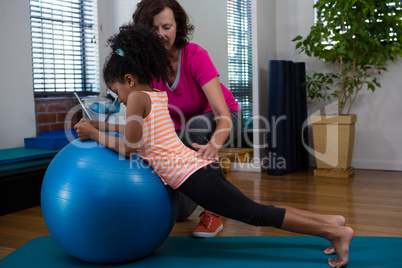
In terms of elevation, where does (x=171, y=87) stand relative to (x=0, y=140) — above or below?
above

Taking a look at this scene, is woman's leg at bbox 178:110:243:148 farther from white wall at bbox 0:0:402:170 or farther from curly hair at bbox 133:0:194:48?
white wall at bbox 0:0:402:170

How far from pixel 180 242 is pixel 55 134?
1642 millimetres

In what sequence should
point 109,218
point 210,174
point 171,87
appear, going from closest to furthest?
point 109,218 < point 210,174 < point 171,87

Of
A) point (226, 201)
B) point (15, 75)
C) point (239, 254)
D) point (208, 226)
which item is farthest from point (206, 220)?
point (15, 75)

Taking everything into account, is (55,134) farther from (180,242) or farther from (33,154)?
(180,242)

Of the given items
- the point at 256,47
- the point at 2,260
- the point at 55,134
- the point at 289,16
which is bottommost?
the point at 2,260

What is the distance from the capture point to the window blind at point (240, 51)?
12.0 ft

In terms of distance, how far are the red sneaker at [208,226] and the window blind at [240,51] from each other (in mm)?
1730

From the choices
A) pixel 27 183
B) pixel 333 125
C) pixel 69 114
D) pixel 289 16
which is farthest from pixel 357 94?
pixel 27 183

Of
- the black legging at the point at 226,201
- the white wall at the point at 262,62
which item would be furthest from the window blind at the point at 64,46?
the black legging at the point at 226,201

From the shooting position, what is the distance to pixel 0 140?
9.68ft

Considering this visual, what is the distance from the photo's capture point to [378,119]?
366cm

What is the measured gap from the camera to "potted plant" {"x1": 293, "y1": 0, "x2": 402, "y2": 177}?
3.26m

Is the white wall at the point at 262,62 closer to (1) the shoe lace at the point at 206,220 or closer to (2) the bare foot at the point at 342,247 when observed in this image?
(1) the shoe lace at the point at 206,220
